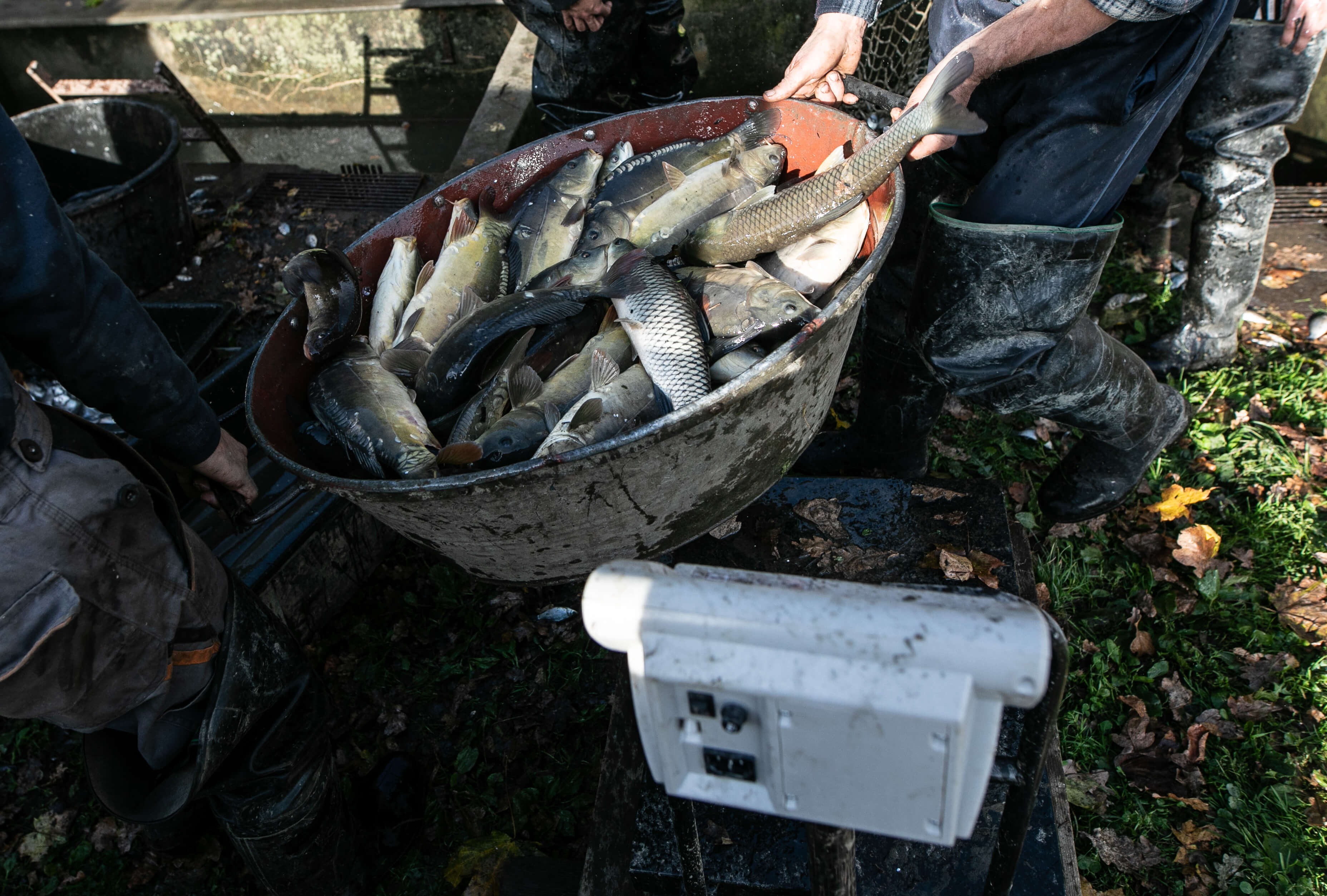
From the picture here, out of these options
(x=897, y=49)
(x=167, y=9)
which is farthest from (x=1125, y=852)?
(x=167, y=9)

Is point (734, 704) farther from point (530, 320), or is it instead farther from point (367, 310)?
point (367, 310)

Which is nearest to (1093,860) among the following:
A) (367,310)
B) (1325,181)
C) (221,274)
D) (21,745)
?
(367,310)

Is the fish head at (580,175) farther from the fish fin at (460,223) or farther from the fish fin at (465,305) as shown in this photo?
the fish fin at (465,305)

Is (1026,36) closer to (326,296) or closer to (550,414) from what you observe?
(550,414)

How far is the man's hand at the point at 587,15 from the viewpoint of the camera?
439cm

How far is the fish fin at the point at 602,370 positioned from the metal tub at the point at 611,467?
1.52ft

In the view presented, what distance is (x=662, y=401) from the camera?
2270 mm

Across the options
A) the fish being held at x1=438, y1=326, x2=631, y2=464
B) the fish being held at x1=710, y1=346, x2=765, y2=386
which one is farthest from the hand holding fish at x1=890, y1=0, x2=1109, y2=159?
the fish being held at x1=438, y1=326, x2=631, y2=464

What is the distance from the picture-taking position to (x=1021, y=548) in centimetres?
300

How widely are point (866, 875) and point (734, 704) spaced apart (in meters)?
1.50

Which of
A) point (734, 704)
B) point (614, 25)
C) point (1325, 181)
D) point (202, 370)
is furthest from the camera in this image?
point (1325, 181)

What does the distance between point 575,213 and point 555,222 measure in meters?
0.09

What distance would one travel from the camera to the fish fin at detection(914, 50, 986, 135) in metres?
2.22

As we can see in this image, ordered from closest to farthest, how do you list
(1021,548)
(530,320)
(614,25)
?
(530,320), (1021,548), (614,25)
